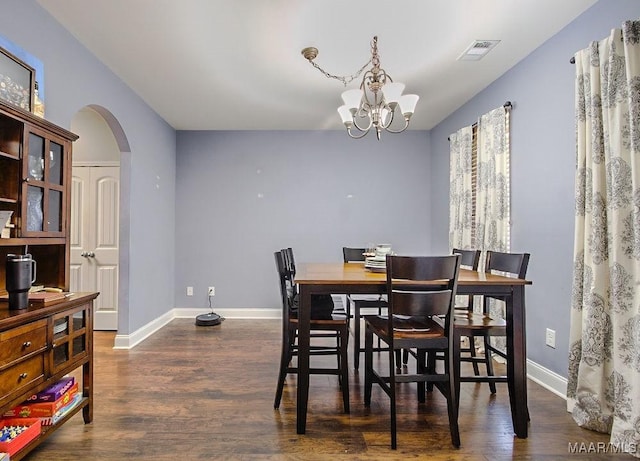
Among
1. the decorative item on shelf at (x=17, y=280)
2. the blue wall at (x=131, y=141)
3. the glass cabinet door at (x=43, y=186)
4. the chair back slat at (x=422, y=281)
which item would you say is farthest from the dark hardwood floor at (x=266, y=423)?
the glass cabinet door at (x=43, y=186)

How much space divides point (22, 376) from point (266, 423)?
1.24 metres

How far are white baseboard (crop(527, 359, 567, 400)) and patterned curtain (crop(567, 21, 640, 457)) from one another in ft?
0.89

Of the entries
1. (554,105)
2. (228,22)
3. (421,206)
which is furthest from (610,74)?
(421,206)

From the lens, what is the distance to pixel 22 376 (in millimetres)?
1571

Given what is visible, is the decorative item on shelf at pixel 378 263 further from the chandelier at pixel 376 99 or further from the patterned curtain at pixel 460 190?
the patterned curtain at pixel 460 190

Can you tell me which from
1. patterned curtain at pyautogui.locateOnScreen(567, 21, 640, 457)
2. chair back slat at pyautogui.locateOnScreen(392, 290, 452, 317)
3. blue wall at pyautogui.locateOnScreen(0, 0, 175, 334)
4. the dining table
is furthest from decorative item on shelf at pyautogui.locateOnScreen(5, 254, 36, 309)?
patterned curtain at pyautogui.locateOnScreen(567, 21, 640, 457)

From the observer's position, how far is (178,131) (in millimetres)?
4816

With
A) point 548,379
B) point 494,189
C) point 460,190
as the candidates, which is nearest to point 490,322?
point 548,379

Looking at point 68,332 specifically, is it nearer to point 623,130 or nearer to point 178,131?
point 623,130

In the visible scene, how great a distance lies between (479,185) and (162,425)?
10.5 ft

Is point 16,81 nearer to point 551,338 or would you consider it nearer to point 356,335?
point 356,335

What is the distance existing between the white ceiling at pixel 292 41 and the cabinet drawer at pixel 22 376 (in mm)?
2073

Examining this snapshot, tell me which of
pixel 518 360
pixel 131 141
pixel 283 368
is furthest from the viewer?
pixel 131 141

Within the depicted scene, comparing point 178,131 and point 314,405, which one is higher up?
point 178,131
